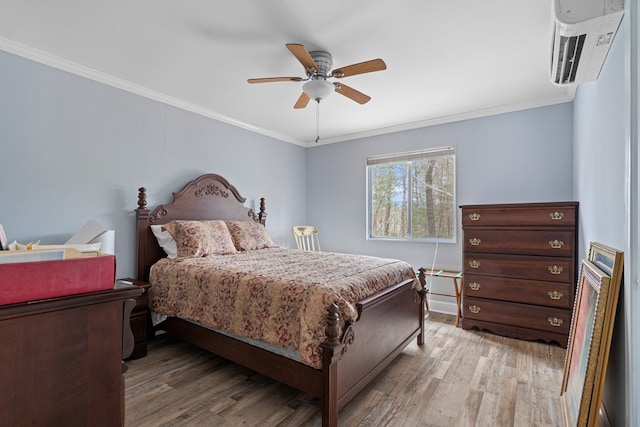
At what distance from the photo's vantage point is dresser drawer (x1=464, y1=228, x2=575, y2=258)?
9.32ft

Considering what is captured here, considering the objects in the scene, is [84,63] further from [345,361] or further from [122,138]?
[345,361]

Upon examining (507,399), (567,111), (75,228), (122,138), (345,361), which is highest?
(567,111)

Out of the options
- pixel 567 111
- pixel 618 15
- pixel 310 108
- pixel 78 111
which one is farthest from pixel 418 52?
pixel 78 111

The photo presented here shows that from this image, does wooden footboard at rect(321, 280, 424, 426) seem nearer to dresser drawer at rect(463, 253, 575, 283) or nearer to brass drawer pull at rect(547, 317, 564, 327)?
dresser drawer at rect(463, 253, 575, 283)

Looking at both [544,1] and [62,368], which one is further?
[544,1]

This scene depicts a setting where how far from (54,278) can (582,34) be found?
2.29 m

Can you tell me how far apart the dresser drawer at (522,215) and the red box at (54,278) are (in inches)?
127

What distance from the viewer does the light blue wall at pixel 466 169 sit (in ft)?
10.9

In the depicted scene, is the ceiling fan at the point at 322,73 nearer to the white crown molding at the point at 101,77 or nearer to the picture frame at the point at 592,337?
Result: the white crown molding at the point at 101,77

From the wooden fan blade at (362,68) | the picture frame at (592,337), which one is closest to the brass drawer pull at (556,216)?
the picture frame at (592,337)

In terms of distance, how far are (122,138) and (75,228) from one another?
920 millimetres

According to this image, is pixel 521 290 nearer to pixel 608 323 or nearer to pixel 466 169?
pixel 466 169

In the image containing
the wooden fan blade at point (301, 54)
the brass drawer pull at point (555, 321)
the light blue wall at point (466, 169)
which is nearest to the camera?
the wooden fan blade at point (301, 54)

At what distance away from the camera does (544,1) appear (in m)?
1.85
